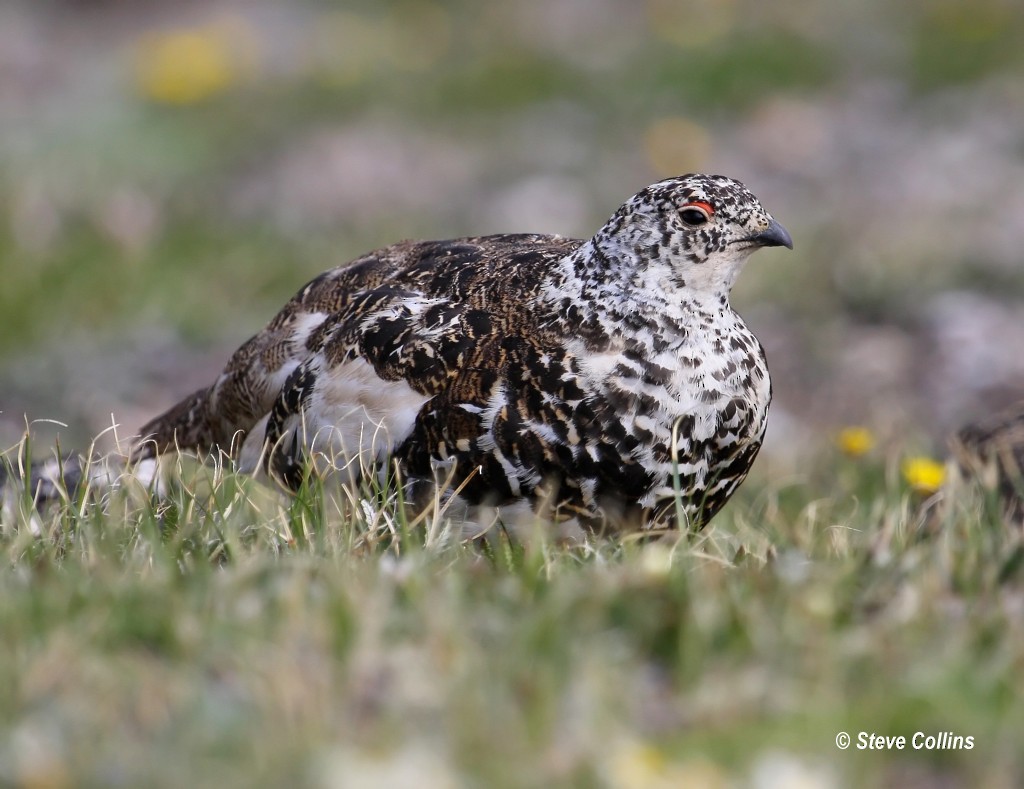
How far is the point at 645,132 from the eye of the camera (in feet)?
34.7

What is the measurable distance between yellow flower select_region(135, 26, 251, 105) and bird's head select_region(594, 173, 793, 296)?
8409 millimetres

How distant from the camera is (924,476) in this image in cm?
441

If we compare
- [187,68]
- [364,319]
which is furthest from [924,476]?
[187,68]

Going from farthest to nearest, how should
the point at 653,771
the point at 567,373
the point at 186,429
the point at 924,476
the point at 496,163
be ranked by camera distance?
the point at 496,163
the point at 186,429
the point at 924,476
the point at 567,373
the point at 653,771

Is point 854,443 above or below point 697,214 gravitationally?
below

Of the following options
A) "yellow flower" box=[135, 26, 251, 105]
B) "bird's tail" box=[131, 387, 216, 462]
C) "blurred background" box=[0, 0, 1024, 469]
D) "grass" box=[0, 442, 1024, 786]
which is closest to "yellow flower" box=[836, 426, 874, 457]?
"blurred background" box=[0, 0, 1024, 469]

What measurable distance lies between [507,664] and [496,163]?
7.97 metres

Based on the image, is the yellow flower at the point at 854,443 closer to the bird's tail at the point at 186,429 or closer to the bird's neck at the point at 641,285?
the bird's neck at the point at 641,285

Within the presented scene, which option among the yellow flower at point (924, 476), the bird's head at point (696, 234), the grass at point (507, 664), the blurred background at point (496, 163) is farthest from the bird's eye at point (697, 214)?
the blurred background at point (496, 163)

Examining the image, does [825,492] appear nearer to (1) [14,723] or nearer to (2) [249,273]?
(1) [14,723]

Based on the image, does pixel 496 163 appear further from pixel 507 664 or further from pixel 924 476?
pixel 507 664

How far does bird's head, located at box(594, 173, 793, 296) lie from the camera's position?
12.6 ft

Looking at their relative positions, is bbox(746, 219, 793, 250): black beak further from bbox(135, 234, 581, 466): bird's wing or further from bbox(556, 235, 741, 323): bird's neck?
bbox(135, 234, 581, 466): bird's wing

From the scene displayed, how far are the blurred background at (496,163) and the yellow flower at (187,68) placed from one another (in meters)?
0.03
